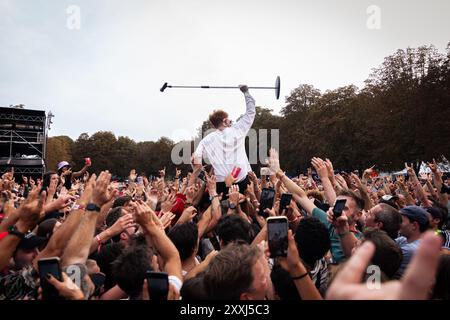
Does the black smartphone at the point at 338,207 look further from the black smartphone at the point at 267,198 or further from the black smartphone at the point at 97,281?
the black smartphone at the point at 97,281

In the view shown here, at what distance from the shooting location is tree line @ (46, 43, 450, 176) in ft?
98.9

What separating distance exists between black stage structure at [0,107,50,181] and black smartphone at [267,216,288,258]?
26874 millimetres

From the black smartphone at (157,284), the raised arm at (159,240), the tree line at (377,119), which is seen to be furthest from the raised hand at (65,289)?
the tree line at (377,119)

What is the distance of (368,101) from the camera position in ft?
126

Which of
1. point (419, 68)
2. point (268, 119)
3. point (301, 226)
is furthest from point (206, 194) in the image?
point (268, 119)

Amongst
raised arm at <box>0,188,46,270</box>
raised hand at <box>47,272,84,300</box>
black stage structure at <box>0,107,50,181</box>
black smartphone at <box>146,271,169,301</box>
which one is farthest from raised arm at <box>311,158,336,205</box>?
black stage structure at <box>0,107,50,181</box>

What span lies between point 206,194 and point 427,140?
A: 2767 cm

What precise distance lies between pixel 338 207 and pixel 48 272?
7.06 ft

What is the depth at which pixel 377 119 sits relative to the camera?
113ft

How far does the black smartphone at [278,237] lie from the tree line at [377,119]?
1197 inches

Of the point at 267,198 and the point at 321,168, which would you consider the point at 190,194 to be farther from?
the point at 321,168

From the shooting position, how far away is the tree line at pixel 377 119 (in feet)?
98.9
